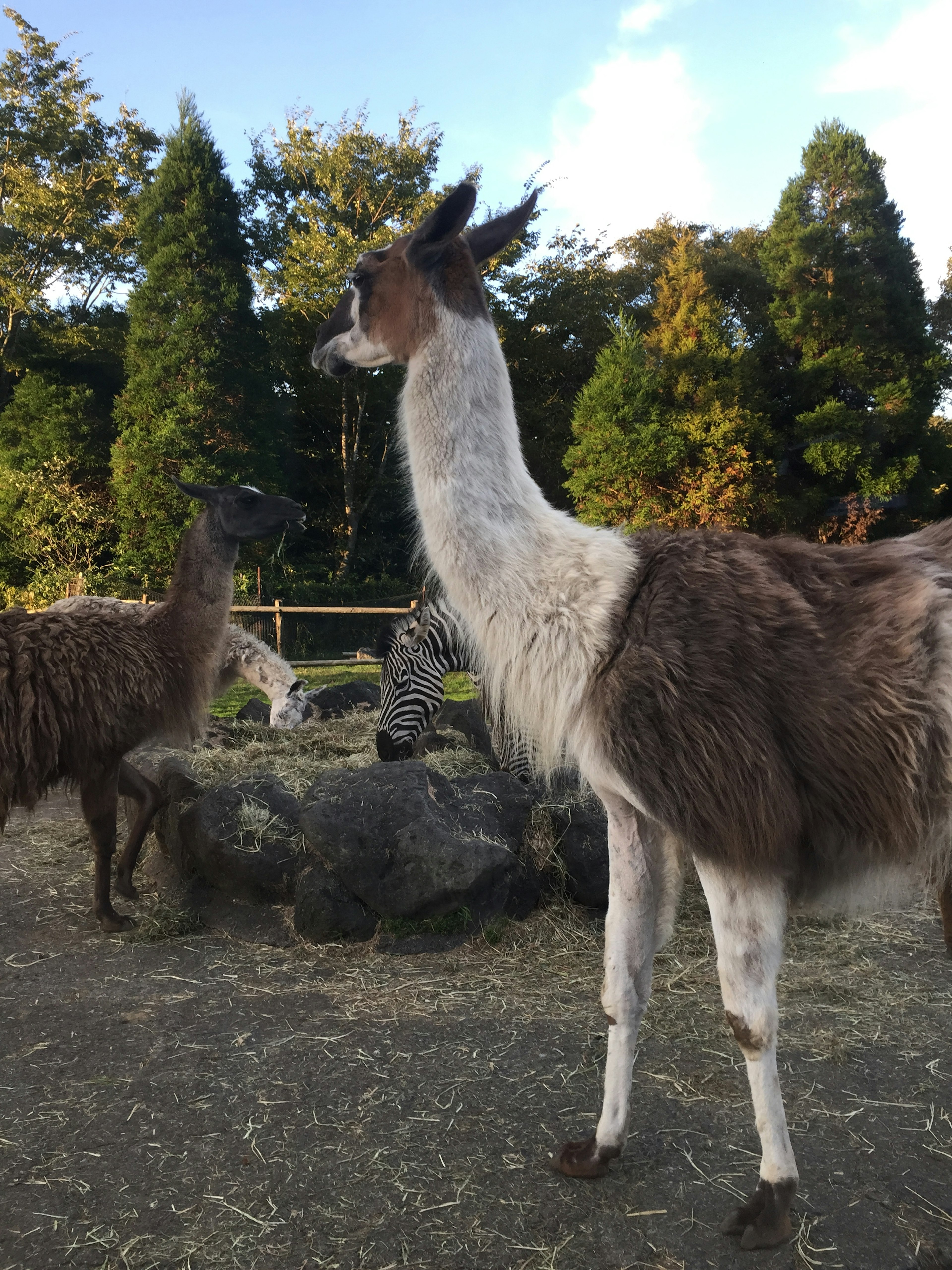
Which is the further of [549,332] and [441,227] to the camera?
[549,332]

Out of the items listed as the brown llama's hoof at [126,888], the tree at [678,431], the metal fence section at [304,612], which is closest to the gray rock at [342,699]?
the brown llama's hoof at [126,888]

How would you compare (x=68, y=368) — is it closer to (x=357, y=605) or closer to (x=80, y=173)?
(x=80, y=173)

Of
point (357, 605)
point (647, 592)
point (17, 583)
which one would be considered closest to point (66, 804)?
point (647, 592)

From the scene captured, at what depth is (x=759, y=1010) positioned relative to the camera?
208 centimetres

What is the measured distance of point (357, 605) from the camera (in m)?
17.9

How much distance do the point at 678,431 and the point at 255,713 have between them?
34.4ft

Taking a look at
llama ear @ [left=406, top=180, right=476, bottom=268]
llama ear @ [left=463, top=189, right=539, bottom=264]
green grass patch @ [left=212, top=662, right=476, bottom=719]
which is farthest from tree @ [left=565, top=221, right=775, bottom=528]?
llama ear @ [left=406, top=180, right=476, bottom=268]

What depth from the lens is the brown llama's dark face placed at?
18.2ft

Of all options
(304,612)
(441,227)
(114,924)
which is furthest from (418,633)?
(304,612)

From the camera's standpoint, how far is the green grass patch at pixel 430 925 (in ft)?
13.4

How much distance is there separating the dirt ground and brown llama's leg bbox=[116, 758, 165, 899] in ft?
1.31

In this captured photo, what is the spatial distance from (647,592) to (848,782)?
2.16ft

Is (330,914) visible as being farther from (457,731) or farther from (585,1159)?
(457,731)

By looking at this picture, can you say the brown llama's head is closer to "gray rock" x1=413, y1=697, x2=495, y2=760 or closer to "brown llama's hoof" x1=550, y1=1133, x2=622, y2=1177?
"brown llama's hoof" x1=550, y1=1133, x2=622, y2=1177
